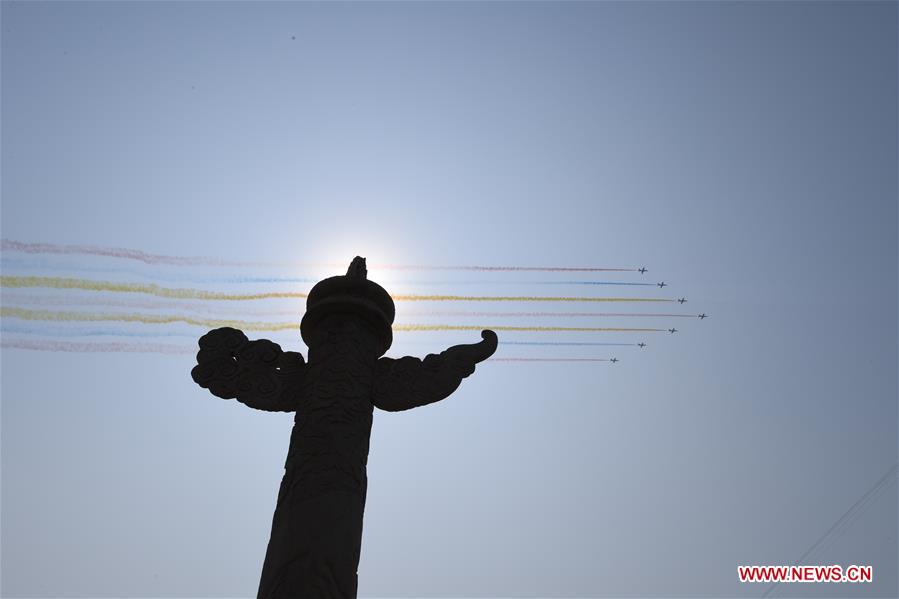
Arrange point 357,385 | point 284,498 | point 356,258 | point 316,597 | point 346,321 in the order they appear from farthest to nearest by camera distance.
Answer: point 356,258 < point 346,321 < point 357,385 < point 284,498 < point 316,597

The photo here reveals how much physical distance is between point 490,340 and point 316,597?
3.28 meters

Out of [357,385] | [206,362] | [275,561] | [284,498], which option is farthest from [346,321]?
[275,561]

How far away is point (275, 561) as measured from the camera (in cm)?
590

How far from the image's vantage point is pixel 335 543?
599 cm

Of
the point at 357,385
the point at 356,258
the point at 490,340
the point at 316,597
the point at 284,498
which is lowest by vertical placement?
the point at 316,597

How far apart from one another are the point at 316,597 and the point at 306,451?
1470 millimetres

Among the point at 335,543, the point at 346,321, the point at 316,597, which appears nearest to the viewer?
the point at 316,597

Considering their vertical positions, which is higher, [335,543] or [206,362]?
[206,362]

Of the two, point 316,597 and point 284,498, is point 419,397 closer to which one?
point 284,498

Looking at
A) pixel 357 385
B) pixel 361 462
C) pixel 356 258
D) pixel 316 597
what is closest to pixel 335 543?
pixel 316 597

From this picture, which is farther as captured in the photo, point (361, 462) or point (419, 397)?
point (419, 397)

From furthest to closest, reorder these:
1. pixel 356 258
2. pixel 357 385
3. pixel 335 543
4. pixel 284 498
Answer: pixel 356 258
pixel 357 385
pixel 284 498
pixel 335 543

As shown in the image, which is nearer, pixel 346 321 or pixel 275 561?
pixel 275 561

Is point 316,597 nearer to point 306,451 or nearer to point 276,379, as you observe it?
point 306,451
